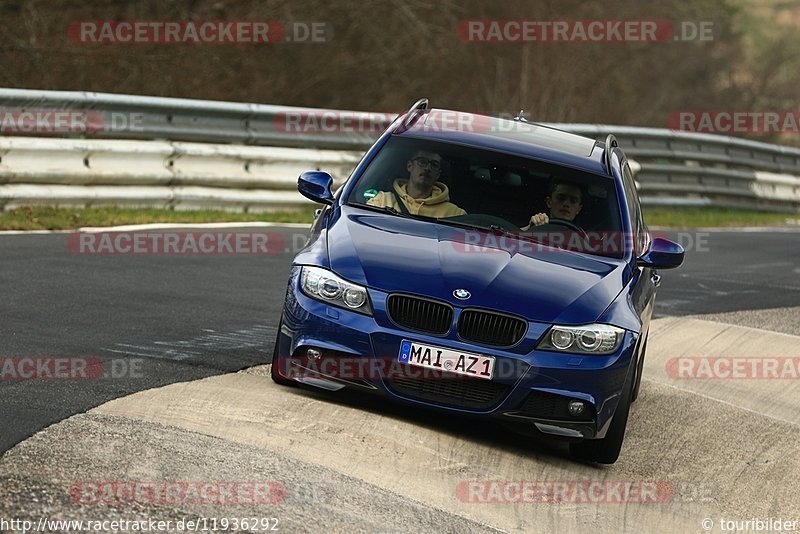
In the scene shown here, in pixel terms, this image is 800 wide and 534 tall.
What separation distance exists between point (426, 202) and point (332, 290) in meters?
1.28

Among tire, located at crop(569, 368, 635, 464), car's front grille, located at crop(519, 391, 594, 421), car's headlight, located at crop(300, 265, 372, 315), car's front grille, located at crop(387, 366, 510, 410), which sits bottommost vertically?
tire, located at crop(569, 368, 635, 464)

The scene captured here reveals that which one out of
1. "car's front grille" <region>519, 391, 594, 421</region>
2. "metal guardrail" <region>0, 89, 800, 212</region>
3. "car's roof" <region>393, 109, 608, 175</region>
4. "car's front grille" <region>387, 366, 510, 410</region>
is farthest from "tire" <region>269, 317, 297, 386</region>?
"metal guardrail" <region>0, 89, 800, 212</region>

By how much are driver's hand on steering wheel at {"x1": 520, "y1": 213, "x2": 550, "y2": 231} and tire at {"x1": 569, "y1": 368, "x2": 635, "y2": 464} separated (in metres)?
1.16

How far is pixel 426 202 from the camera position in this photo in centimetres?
809

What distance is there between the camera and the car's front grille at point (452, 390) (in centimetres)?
687

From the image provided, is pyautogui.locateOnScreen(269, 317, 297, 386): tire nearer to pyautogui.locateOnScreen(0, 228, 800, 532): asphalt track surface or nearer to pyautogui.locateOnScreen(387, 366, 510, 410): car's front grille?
pyautogui.locateOnScreen(0, 228, 800, 532): asphalt track surface

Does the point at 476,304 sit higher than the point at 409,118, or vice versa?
the point at 409,118

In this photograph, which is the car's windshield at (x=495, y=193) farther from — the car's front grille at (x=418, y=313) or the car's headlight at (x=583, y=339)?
the car's front grille at (x=418, y=313)

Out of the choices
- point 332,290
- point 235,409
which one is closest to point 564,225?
point 332,290

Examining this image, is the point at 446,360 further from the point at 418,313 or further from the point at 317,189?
the point at 317,189

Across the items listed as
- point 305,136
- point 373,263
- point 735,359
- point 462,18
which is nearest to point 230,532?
point 373,263

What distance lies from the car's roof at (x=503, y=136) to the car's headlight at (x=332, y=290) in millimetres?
1634

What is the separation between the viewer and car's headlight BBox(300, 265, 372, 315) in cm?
692

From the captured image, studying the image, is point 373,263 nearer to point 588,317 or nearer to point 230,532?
point 588,317
